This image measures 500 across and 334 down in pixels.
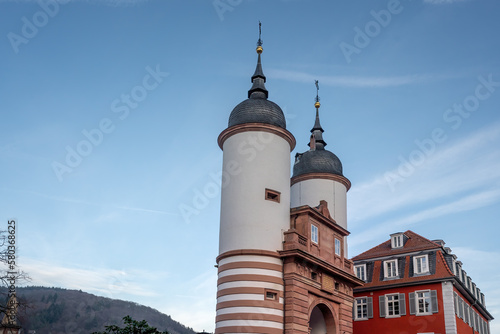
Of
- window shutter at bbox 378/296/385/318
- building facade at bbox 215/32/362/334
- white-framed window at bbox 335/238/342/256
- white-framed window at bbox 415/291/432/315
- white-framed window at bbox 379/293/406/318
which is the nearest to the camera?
building facade at bbox 215/32/362/334

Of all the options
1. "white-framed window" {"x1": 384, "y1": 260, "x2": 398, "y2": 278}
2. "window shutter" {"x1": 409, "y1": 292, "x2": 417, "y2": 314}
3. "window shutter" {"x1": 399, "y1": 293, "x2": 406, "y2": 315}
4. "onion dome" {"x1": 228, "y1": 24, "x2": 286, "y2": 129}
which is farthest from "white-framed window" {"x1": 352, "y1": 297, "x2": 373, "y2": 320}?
"onion dome" {"x1": 228, "y1": 24, "x2": 286, "y2": 129}

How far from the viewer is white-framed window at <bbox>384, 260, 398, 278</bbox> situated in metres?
48.7

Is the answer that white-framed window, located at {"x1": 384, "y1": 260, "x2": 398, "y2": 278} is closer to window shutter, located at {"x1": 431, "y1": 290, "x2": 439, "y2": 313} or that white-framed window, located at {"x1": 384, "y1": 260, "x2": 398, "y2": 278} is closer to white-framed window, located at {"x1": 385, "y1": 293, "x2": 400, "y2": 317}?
white-framed window, located at {"x1": 385, "y1": 293, "x2": 400, "y2": 317}

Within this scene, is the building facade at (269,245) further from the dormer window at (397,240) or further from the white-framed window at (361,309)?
the dormer window at (397,240)

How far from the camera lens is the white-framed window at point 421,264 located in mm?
47062

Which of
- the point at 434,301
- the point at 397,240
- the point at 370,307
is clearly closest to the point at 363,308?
the point at 370,307

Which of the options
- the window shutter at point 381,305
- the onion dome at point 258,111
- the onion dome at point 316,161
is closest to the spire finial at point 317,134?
the onion dome at point 316,161

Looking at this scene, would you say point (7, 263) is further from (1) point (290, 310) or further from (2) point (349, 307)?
(2) point (349, 307)

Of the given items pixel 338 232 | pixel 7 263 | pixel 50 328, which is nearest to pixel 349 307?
pixel 338 232

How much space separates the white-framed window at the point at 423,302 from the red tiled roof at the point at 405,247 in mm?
4030

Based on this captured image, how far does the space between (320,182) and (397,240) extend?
11.8 meters

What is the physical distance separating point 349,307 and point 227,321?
1102cm

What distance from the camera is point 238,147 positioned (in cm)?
3562

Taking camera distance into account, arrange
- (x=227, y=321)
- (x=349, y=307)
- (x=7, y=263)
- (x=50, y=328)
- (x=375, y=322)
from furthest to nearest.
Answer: (x=50, y=328), (x=375, y=322), (x=349, y=307), (x=227, y=321), (x=7, y=263)
